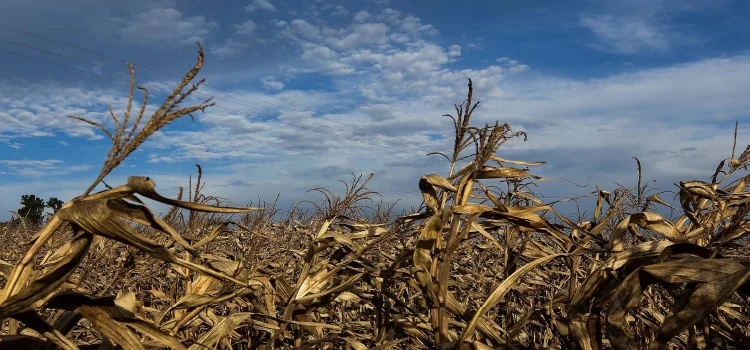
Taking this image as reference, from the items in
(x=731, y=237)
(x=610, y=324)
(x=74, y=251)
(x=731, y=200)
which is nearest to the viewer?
(x=74, y=251)

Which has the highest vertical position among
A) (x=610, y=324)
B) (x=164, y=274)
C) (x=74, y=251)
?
(x=74, y=251)

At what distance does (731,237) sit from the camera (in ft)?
6.67

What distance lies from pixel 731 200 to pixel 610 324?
1170 millimetres

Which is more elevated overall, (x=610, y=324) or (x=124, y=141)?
(x=124, y=141)

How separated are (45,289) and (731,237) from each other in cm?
220

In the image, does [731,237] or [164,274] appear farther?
[164,274]

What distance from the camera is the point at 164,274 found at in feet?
14.3

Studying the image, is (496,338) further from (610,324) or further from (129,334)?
(129,334)

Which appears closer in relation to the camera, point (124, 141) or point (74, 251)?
point (124, 141)

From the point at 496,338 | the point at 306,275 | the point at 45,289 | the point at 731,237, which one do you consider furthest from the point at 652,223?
the point at 45,289

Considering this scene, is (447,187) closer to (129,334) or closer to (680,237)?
(680,237)

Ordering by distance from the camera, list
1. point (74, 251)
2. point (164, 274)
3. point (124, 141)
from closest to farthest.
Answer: point (124, 141) → point (74, 251) → point (164, 274)

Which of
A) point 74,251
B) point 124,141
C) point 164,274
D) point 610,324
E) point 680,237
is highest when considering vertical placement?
point 124,141

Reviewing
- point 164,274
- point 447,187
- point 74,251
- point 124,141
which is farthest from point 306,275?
point 164,274
